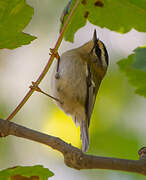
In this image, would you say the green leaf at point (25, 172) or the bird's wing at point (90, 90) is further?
the bird's wing at point (90, 90)

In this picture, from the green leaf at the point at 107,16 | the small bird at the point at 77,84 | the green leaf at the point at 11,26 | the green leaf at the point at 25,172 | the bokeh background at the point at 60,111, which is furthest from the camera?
the bokeh background at the point at 60,111

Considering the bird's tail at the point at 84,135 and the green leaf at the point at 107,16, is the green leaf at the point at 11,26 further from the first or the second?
the bird's tail at the point at 84,135

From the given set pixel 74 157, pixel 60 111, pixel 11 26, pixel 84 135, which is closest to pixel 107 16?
pixel 11 26

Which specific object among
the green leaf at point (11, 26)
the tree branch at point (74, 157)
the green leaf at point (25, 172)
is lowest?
the green leaf at point (25, 172)

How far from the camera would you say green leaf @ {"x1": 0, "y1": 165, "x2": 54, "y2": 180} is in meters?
1.25

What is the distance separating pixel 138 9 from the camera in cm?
170

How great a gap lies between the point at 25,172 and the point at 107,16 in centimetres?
89

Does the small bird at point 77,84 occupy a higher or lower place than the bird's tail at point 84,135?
higher

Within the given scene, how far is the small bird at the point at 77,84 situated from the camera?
10.4 ft

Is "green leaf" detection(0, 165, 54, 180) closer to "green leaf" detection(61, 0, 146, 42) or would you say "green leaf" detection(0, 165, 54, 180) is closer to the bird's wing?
"green leaf" detection(61, 0, 146, 42)

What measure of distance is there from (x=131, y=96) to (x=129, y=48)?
513 mm

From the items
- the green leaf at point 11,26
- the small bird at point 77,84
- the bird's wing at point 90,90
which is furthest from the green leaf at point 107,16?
the bird's wing at point 90,90

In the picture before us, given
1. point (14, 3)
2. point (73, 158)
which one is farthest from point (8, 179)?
point (14, 3)

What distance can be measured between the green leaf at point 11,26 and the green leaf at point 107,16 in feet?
1.37
